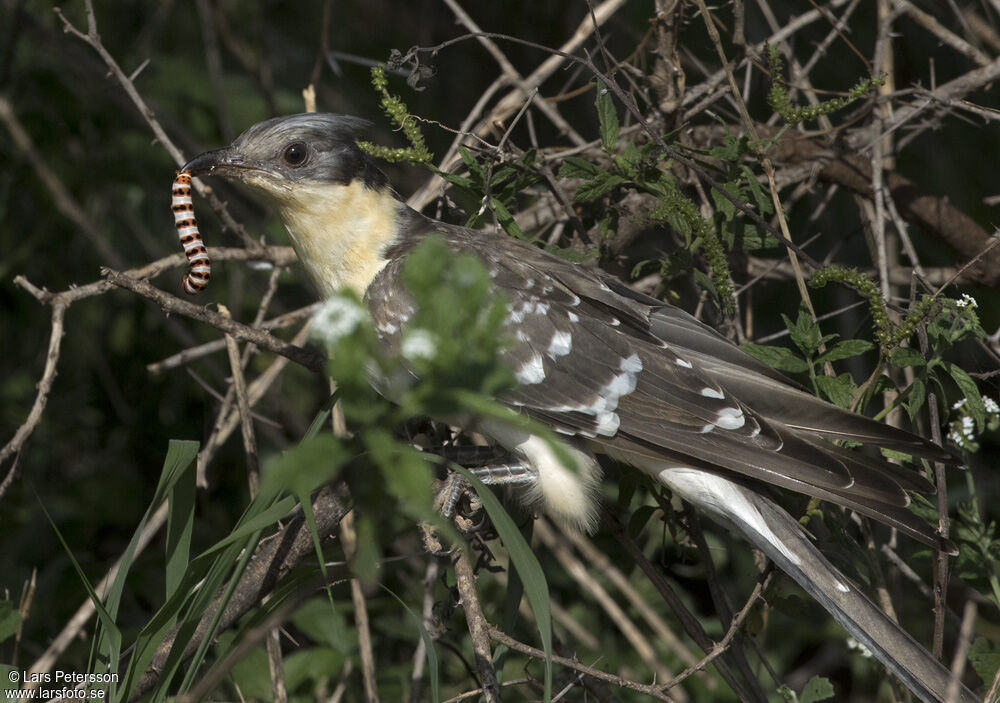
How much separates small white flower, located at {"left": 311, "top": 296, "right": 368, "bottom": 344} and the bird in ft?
3.11

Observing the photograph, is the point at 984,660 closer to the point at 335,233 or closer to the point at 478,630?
the point at 478,630

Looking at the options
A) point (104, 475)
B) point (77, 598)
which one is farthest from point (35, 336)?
point (77, 598)

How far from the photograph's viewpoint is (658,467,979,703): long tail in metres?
2.08

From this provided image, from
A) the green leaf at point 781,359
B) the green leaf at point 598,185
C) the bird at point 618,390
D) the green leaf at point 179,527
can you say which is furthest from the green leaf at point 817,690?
the green leaf at point 179,527

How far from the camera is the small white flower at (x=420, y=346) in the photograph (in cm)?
119

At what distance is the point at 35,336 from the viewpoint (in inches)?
159

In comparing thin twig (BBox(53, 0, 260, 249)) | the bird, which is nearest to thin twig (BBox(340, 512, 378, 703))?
the bird

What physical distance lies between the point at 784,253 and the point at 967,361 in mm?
1079

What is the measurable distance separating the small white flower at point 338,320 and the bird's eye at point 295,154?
1495 mm

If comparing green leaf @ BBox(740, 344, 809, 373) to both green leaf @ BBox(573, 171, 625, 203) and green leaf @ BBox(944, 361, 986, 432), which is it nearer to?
green leaf @ BBox(944, 361, 986, 432)

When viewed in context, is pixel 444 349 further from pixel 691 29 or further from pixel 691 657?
pixel 691 29

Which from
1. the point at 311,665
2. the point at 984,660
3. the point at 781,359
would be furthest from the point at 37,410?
the point at 984,660

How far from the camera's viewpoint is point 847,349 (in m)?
2.26

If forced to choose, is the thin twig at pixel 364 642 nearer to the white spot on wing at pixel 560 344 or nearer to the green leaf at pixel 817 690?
the white spot on wing at pixel 560 344
